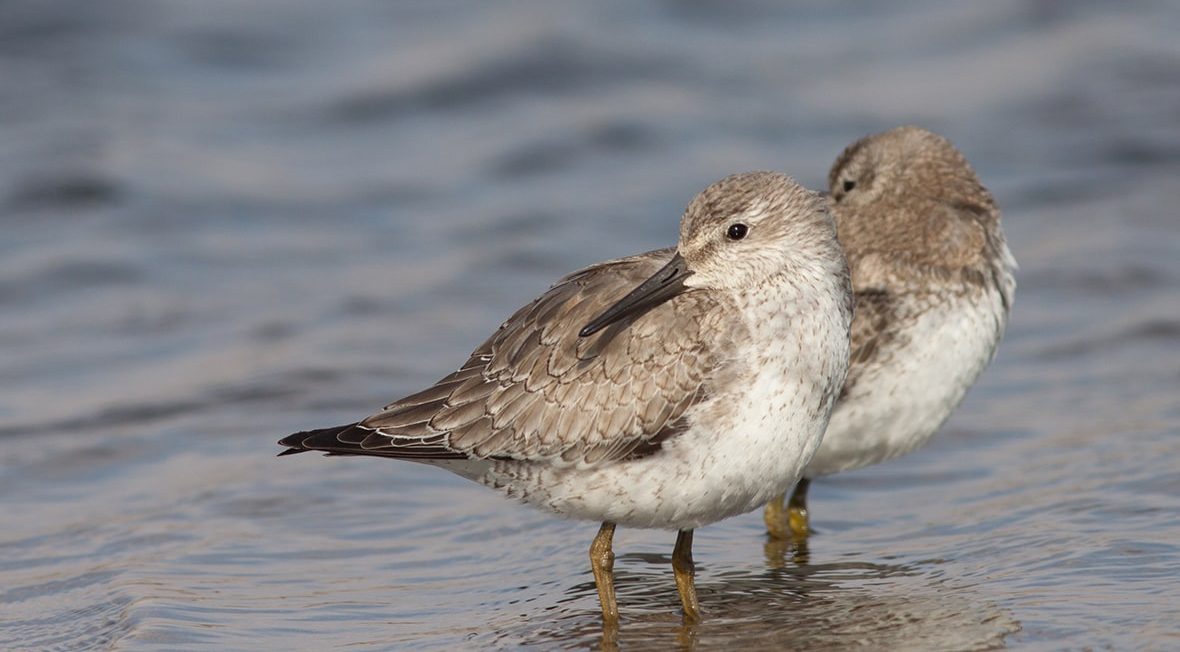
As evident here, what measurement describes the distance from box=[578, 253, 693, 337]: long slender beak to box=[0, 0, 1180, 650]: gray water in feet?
4.40

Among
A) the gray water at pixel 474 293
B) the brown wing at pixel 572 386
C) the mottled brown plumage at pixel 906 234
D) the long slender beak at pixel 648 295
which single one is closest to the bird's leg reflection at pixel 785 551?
the gray water at pixel 474 293

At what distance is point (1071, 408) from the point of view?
31.3 ft

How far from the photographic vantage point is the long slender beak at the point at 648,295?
20.7 ft

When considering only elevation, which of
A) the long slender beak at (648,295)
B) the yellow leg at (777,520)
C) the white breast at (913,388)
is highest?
the long slender beak at (648,295)

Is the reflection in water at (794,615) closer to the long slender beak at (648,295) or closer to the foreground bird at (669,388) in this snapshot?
the foreground bird at (669,388)

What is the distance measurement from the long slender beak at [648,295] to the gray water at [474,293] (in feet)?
4.40

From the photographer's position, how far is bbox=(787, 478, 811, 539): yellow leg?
8.14m

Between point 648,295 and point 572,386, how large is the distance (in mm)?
488

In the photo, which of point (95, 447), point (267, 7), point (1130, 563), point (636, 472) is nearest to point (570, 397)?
point (636, 472)

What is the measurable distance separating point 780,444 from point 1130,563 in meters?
1.91

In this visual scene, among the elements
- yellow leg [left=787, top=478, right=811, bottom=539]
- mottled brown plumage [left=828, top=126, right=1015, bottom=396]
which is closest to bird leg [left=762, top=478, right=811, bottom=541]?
yellow leg [left=787, top=478, right=811, bottom=539]

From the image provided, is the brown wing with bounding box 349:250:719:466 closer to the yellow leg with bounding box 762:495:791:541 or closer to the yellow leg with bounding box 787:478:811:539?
the yellow leg with bounding box 762:495:791:541

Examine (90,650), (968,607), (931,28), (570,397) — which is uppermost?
(931,28)

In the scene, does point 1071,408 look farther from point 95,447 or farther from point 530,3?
point 530,3
